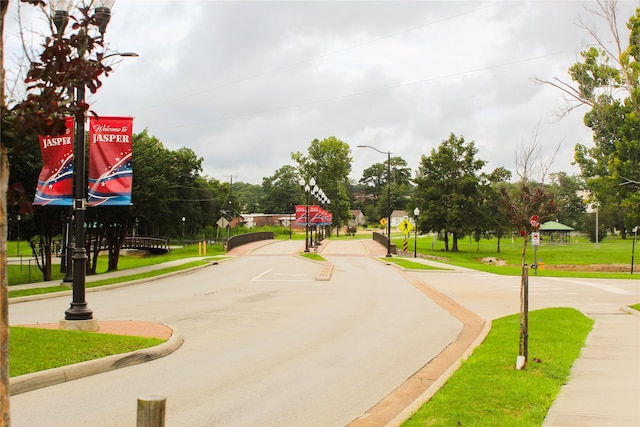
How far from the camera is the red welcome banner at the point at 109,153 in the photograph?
46.3ft

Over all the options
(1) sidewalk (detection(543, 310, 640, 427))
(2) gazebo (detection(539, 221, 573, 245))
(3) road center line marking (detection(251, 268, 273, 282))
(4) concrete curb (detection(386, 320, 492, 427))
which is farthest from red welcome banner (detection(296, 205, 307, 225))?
(4) concrete curb (detection(386, 320, 492, 427))

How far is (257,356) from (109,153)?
6.69 m

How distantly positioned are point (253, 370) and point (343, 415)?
2612 mm

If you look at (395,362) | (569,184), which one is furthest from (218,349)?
(569,184)

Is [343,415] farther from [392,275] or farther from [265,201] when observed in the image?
[265,201]

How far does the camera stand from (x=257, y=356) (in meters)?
10.4

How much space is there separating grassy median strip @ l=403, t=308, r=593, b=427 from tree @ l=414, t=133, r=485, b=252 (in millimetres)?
54314

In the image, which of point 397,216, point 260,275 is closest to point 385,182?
point 397,216

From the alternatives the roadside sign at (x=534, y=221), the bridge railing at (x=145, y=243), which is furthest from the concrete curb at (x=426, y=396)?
the bridge railing at (x=145, y=243)

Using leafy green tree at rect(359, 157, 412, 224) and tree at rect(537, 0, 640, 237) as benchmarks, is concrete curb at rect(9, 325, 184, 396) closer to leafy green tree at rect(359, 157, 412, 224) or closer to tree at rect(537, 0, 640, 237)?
tree at rect(537, 0, 640, 237)

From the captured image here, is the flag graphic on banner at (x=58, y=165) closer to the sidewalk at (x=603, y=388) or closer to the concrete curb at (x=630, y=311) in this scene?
the sidewalk at (x=603, y=388)

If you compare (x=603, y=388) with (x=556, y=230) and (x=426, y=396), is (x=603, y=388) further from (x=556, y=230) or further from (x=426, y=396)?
(x=556, y=230)

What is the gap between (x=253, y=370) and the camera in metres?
9.28

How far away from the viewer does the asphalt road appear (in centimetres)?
705
